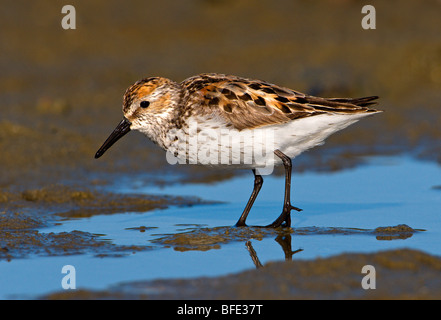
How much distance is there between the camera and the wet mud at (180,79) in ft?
24.8

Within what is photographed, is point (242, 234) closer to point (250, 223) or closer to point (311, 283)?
point (250, 223)

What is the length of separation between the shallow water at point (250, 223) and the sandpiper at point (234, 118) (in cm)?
72

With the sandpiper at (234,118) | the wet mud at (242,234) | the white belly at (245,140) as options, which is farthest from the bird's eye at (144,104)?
the wet mud at (242,234)

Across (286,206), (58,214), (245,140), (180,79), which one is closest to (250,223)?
(286,206)

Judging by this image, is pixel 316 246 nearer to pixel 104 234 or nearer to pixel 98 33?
pixel 104 234

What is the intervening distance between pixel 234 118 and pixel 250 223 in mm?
1559

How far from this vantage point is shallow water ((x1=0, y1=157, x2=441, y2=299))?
7.79m

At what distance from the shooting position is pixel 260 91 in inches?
374

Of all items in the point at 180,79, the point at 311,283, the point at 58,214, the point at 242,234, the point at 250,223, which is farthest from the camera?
the point at 180,79

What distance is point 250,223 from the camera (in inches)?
394

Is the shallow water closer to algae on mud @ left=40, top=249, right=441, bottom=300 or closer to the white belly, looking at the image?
algae on mud @ left=40, top=249, right=441, bottom=300

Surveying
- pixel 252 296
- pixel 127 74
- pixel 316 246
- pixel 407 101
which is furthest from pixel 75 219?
pixel 407 101

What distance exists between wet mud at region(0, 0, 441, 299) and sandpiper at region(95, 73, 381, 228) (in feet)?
2.96

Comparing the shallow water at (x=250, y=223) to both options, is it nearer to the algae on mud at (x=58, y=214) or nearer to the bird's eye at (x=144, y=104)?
the algae on mud at (x=58, y=214)
